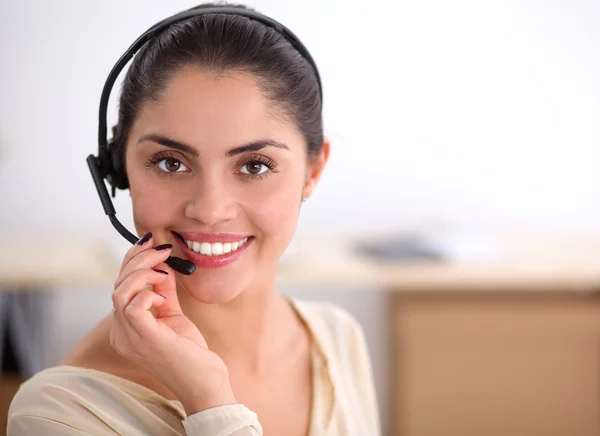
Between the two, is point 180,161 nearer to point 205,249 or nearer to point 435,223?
point 205,249

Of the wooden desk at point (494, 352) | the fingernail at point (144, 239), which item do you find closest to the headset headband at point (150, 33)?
the fingernail at point (144, 239)

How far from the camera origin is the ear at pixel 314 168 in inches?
31.1

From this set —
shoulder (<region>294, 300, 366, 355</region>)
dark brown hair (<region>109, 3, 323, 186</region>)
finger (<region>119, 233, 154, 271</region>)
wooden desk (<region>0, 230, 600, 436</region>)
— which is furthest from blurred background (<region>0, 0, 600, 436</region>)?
finger (<region>119, 233, 154, 271</region>)

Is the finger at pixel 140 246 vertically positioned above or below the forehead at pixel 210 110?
below

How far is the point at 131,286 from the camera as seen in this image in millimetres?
645

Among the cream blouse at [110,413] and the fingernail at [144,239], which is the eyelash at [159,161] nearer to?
the fingernail at [144,239]

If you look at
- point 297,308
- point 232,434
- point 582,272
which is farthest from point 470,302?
point 232,434

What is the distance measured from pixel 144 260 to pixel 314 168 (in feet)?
0.74

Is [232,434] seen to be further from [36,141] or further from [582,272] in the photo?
[582,272]

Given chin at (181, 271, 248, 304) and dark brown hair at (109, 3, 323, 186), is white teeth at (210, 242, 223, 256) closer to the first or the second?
chin at (181, 271, 248, 304)

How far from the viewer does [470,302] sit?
2400 millimetres

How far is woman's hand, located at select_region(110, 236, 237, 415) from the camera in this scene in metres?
0.64

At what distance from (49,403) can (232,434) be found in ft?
0.62

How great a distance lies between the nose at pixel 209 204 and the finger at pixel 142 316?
8 cm
